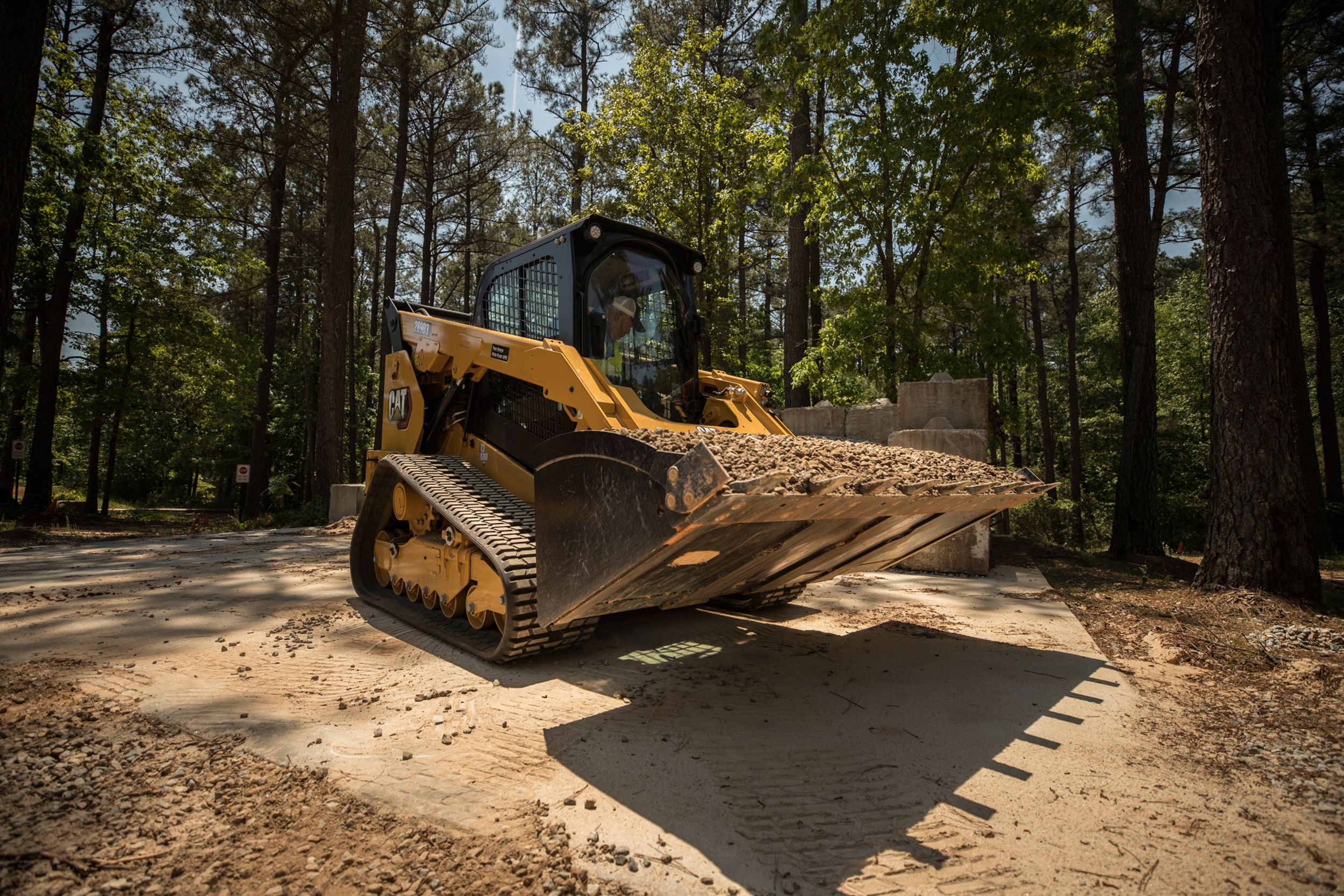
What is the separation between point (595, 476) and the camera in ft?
9.38

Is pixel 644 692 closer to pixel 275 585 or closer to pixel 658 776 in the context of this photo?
pixel 658 776

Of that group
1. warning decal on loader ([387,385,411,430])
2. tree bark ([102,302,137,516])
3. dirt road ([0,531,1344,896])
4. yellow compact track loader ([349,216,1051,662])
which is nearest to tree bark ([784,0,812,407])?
yellow compact track loader ([349,216,1051,662])

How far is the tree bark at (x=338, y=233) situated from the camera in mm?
12336

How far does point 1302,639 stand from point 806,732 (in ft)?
11.6

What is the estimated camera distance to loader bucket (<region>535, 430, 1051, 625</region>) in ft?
7.82

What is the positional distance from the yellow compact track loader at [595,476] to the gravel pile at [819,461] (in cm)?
2

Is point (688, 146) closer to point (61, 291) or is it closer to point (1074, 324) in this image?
point (61, 291)

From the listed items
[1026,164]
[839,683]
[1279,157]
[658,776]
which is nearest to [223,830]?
[658,776]

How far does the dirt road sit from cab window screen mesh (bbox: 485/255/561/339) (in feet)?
7.36

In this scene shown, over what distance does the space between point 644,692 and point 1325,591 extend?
7330 mm

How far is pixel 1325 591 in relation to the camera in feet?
21.7

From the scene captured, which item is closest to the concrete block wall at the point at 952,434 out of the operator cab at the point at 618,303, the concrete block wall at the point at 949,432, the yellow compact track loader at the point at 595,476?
the concrete block wall at the point at 949,432

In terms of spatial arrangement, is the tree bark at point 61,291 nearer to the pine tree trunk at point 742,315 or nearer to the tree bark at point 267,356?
the tree bark at point 267,356

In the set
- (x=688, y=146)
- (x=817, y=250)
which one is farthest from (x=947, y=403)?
(x=817, y=250)
